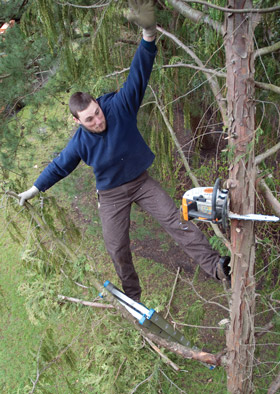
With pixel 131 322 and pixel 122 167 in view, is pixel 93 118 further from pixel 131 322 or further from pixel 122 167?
pixel 131 322

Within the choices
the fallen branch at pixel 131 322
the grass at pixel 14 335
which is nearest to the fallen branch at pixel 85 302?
the fallen branch at pixel 131 322

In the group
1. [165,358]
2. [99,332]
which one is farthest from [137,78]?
[99,332]

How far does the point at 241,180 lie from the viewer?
174 centimetres

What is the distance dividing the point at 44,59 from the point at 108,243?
2.07 meters

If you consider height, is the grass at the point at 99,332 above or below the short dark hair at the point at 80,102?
below

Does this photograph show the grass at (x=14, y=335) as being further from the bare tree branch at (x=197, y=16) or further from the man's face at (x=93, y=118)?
the bare tree branch at (x=197, y=16)

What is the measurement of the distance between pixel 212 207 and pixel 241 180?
0.71ft

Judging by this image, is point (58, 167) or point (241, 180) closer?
point (241, 180)

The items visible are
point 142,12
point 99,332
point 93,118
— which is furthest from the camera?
point 99,332

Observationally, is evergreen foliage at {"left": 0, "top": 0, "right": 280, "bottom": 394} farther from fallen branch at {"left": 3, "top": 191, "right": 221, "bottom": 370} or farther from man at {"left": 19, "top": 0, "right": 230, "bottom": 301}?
man at {"left": 19, "top": 0, "right": 230, "bottom": 301}

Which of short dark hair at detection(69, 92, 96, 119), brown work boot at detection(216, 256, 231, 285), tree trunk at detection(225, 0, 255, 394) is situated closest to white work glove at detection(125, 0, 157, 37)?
tree trunk at detection(225, 0, 255, 394)

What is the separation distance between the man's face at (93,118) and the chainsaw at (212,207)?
36.9 inches

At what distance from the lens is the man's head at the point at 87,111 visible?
2.29 m

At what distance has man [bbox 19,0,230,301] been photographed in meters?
2.31
